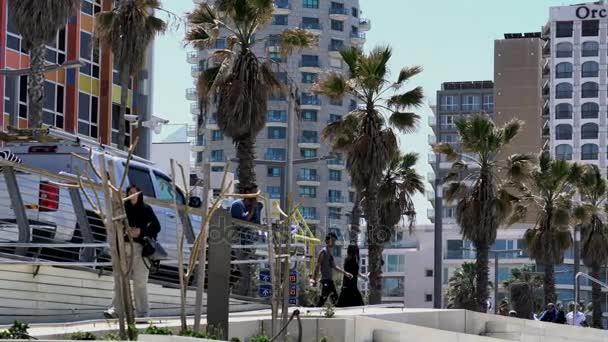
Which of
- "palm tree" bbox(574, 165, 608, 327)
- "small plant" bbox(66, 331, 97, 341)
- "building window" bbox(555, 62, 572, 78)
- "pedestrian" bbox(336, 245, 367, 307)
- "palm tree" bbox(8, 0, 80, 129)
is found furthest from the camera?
"building window" bbox(555, 62, 572, 78)

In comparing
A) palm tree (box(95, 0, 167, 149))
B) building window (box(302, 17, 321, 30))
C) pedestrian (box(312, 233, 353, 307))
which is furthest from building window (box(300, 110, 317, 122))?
pedestrian (box(312, 233, 353, 307))

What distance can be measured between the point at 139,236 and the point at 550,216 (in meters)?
47.9

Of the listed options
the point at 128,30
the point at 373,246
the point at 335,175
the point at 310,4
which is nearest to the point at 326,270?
the point at 128,30

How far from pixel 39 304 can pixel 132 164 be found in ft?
17.6

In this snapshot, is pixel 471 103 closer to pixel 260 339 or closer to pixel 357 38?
pixel 357 38

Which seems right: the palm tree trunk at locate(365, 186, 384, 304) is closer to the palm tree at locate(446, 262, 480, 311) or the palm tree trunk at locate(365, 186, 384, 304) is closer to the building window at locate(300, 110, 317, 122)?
the palm tree at locate(446, 262, 480, 311)

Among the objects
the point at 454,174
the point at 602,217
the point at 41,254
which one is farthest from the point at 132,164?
the point at 602,217

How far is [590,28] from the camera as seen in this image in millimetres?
146000

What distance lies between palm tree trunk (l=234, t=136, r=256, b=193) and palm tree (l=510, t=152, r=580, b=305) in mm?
26398

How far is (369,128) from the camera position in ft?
130

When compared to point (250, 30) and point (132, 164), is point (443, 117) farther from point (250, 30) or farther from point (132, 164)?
point (132, 164)

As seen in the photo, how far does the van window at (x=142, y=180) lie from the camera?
19562mm

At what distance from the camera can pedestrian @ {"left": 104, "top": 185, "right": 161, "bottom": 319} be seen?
45.0 feet

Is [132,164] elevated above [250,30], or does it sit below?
below
